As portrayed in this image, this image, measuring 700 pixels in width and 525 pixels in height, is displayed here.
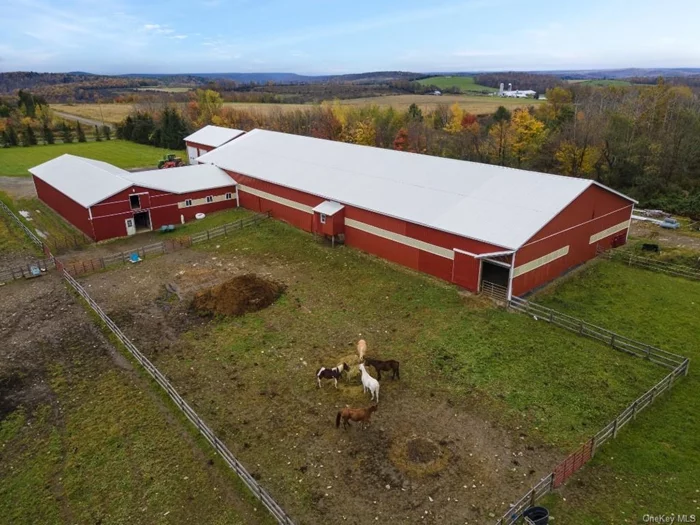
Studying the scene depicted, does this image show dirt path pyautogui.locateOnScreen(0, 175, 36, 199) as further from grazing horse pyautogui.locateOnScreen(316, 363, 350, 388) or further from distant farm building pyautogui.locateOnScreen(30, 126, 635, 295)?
grazing horse pyautogui.locateOnScreen(316, 363, 350, 388)

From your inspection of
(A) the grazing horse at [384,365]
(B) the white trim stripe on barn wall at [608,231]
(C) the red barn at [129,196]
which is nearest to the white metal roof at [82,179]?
(C) the red barn at [129,196]

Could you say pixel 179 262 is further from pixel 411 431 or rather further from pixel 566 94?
pixel 566 94

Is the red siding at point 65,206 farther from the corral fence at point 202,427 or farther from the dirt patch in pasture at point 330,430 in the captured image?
the dirt patch in pasture at point 330,430

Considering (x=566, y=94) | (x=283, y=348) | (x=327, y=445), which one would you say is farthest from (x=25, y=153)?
(x=566, y=94)

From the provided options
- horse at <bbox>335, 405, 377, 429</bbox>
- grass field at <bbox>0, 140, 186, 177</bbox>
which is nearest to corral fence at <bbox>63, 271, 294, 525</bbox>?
horse at <bbox>335, 405, 377, 429</bbox>

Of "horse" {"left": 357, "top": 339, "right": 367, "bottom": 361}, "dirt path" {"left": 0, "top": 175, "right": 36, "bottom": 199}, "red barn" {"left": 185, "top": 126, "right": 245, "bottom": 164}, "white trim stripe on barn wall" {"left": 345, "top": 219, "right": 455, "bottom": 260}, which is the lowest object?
"horse" {"left": 357, "top": 339, "right": 367, "bottom": 361}

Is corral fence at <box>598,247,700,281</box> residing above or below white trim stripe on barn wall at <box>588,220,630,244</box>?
below

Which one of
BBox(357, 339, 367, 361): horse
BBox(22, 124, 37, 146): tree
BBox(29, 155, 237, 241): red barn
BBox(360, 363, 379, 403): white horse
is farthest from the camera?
BBox(22, 124, 37, 146): tree
